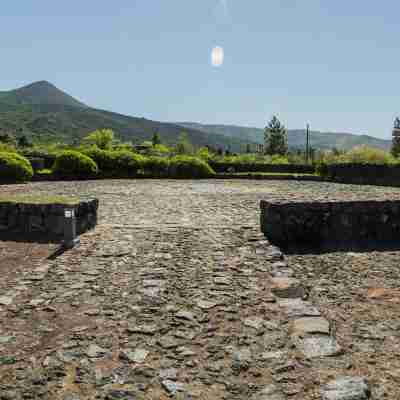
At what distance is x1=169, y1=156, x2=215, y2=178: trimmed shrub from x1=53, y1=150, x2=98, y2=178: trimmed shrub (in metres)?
5.09

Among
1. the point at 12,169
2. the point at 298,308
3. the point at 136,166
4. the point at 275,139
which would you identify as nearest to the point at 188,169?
the point at 136,166

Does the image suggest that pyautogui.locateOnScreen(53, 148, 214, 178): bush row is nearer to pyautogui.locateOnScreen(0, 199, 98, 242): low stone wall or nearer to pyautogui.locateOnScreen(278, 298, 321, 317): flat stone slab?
pyautogui.locateOnScreen(0, 199, 98, 242): low stone wall

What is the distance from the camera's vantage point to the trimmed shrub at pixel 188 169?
24.2 m

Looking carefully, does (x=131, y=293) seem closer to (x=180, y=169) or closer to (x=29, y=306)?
(x=29, y=306)

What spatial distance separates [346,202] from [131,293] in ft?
15.1

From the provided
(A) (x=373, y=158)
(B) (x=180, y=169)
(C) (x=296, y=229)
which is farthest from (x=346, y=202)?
(A) (x=373, y=158)

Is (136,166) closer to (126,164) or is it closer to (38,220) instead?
(126,164)

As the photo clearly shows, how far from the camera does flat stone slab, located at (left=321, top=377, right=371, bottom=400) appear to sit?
2.45 m

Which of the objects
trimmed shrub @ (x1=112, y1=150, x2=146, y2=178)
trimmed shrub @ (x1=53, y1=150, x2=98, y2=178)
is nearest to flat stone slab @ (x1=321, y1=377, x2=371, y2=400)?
trimmed shrub @ (x1=53, y1=150, x2=98, y2=178)

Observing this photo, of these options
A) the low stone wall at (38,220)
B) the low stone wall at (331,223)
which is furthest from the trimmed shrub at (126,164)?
the low stone wall at (331,223)

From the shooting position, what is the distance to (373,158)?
97.8ft

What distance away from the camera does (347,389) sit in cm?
251

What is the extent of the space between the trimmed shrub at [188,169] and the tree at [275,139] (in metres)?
62.1

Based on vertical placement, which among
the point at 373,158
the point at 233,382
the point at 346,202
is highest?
the point at 373,158
